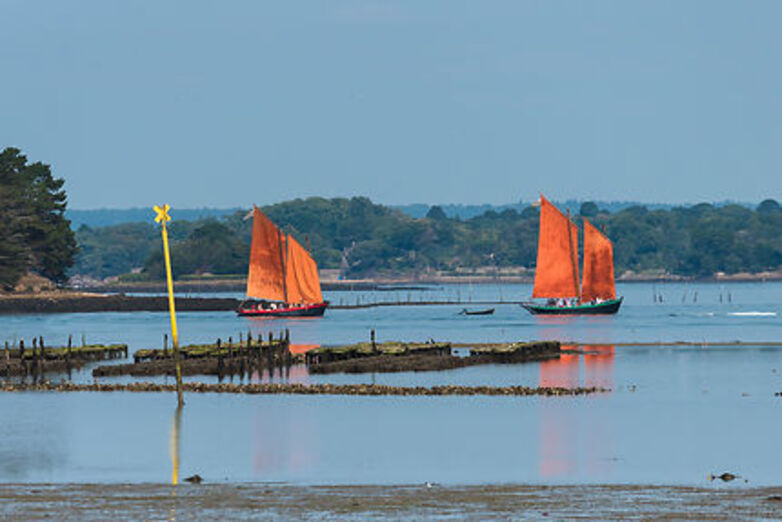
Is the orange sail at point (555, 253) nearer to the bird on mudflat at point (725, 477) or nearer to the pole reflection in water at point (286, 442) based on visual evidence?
the pole reflection in water at point (286, 442)

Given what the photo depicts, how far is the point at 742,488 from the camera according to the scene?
38094 mm

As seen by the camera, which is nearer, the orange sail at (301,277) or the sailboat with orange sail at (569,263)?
the sailboat with orange sail at (569,263)

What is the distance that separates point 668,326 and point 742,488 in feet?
394

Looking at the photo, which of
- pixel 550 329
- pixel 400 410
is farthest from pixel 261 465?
pixel 550 329

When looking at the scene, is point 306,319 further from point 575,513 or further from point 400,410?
point 575,513

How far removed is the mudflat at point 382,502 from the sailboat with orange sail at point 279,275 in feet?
378

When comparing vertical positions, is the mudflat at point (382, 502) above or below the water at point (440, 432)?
above

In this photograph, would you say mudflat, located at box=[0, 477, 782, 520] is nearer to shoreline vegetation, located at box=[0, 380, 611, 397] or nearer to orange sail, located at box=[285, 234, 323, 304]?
shoreline vegetation, located at box=[0, 380, 611, 397]

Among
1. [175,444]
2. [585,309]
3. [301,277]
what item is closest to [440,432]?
[175,444]

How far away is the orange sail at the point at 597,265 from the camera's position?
15988cm

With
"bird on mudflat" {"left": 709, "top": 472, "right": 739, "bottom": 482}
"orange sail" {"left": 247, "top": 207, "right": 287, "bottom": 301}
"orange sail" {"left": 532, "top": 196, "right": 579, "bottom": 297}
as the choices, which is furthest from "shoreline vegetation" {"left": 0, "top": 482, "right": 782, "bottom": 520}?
"orange sail" {"left": 247, "top": 207, "right": 287, "bottom": 301}

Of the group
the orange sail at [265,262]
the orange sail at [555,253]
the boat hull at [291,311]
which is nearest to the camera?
the orange sail at [555,253]

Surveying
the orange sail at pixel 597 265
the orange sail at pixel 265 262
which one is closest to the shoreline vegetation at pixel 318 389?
the orange sail at pixel 265 262

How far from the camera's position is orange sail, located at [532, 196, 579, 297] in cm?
15438
